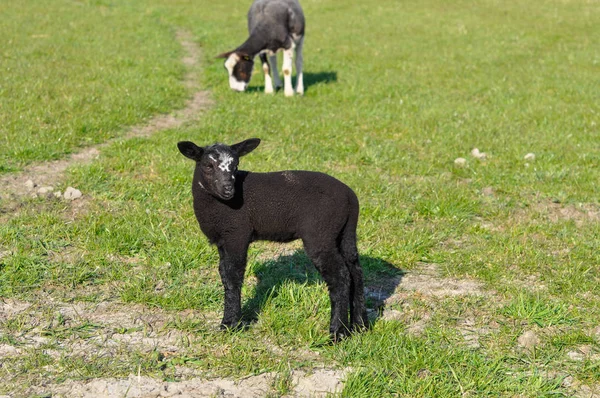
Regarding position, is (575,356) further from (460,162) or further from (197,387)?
(460,162)

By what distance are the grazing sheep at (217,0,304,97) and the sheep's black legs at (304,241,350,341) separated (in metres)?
12.6

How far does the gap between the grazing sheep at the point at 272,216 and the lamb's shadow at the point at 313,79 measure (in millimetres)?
13003

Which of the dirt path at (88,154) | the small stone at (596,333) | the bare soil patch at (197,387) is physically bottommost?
the dirt path at (88,154)

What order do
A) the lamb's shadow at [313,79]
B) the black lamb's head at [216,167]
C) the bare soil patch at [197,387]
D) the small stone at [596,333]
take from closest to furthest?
1. the bare soil patch at [197,387]
2. the black lamb's head at [216,167]
3. the small stone at [596,333]
4. the lamb's shadow at [313,79]

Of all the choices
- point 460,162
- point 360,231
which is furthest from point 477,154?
point 360,231

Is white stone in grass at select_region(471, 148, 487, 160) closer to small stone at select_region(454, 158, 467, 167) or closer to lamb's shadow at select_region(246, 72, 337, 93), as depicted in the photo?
small stone at select_region(454, 158, 467, 167)

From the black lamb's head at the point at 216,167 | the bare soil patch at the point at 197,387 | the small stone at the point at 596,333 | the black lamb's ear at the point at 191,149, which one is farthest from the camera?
the small stone at the point at 596,333

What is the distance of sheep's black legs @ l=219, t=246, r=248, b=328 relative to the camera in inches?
230

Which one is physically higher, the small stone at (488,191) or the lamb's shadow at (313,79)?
the small stone at (488,191)

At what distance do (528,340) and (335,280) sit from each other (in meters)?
1.94

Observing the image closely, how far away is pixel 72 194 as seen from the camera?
9398 millimetres

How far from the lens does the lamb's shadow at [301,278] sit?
6.66 metres

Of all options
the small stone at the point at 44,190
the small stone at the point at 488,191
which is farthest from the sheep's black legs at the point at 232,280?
the small stone at the point at 488,191

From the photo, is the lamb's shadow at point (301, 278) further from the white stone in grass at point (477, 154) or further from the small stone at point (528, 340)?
the white stone in grass at point (477, 154)
